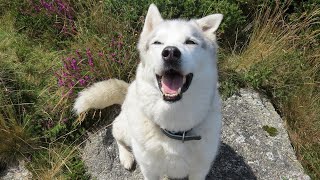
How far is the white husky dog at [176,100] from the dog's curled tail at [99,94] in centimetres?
46

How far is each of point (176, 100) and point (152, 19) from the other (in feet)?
2.38

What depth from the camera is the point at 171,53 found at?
2381 millimetres

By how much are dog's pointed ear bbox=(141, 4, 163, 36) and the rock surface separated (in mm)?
1393

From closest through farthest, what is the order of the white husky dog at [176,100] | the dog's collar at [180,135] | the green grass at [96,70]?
the white husky dog at [176,100] → the dog's collar at [180,135] → the green grass at [96,70]

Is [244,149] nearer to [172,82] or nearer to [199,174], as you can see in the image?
[199,174]

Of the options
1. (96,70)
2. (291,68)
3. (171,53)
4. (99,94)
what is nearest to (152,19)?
(171,53)

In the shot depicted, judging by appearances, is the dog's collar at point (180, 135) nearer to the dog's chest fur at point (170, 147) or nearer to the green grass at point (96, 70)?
the dog's chest fur at point (170, 147)

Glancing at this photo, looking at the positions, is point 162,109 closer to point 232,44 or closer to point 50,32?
point 232,44

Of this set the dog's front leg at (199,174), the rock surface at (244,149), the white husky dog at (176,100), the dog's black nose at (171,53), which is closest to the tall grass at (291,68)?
the rock surface at (244,149)

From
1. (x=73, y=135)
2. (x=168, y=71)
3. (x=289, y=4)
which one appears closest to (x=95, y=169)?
(x=73, y=135)

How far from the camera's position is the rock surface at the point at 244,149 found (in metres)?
3.48

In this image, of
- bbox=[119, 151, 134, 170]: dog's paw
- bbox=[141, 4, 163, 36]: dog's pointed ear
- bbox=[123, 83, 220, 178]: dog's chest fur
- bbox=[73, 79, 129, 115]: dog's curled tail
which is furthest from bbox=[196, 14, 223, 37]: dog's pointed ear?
bbox=[119, 151, 134, 170]: dog's paw

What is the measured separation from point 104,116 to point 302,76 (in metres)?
2.15

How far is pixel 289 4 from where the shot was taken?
432 cm
